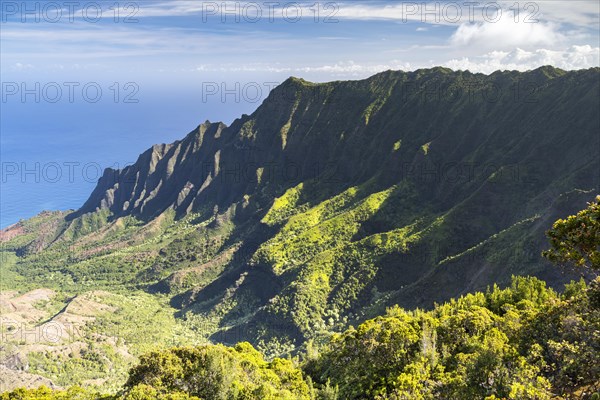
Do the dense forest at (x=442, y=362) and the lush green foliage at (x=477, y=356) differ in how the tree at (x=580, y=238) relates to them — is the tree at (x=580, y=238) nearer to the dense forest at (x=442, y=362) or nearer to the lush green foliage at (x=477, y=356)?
the dense forest at (x=442, y=362)

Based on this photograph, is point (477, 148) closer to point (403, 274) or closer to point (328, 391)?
point (403, 274)

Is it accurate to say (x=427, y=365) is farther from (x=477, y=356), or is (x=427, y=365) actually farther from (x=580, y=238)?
(x=580, y=238)

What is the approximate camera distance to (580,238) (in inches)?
996

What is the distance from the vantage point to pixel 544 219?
10144 cm

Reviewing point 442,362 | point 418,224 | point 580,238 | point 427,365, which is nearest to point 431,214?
point 418,224

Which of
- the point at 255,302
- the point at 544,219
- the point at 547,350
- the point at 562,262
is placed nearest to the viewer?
the point at 562,262

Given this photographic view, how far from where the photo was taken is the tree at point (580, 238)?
2481cm

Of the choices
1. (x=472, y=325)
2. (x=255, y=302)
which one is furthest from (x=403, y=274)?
(x=472, y=325)

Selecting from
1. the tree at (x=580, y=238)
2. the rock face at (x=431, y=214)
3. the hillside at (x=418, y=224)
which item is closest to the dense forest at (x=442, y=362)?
the tree at (x=580, y=238)

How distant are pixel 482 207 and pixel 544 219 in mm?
33640

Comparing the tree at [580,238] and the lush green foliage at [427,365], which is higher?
the tree at [580,238]

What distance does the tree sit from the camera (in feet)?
81.4

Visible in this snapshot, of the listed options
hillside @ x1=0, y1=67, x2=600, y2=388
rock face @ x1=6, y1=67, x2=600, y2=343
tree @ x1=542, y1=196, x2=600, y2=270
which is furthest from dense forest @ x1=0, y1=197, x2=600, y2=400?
rock face @ x1=6, y1=67, x2=600, y2=343

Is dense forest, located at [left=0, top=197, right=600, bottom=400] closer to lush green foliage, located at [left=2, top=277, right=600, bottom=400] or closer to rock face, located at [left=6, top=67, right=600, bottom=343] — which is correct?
lush green foliage, located at [left=2, top=277, right=600, bottom=400]
